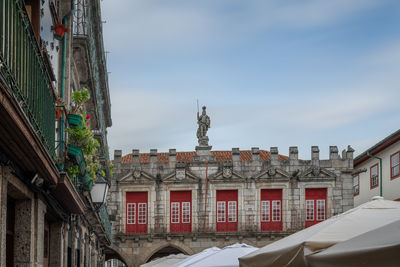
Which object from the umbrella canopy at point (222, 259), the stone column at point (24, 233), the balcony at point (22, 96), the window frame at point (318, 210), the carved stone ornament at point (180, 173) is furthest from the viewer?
the carved stone ornament at point (180, 173)

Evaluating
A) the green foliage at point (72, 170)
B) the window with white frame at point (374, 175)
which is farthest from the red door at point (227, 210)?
the green foliage at point (72, 170)

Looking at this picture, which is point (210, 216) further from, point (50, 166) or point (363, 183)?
point (50, 166)

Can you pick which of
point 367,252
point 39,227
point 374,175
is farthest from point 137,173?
point 367,252

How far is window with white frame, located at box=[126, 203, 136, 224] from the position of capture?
3822cm

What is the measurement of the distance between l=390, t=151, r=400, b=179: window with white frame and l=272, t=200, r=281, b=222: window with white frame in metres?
8.61

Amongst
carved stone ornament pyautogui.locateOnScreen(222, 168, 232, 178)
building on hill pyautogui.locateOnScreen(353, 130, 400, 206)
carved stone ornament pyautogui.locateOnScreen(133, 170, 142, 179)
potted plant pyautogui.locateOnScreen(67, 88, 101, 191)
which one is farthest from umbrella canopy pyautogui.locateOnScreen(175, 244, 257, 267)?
carved stone ornament pyautogui.locateOnScreen(133, 170, 142, 179)

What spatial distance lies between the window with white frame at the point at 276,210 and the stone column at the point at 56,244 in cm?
2834

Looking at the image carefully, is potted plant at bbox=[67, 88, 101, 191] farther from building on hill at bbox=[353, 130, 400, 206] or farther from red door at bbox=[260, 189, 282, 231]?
red door at bbox=[260, 189, 282, 231]

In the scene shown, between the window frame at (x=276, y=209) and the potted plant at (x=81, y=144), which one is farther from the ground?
the potted plant at (x=81, y=144)

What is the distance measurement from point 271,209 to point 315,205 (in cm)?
237

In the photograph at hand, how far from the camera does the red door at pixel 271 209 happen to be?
124 feet

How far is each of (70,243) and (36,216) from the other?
15.4ft

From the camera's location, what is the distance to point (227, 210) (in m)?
38.2

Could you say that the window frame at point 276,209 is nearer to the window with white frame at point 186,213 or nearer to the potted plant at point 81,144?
the window with white frame at point 186,213
